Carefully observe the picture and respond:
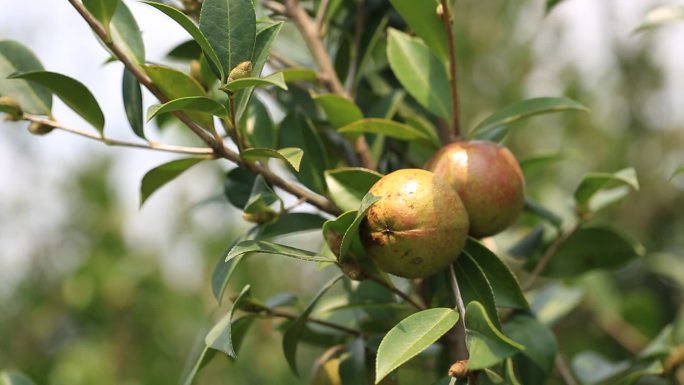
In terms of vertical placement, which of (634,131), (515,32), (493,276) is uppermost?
(493,276)

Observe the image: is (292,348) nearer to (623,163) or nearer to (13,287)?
(623,163)

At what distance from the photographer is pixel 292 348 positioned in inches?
39.7

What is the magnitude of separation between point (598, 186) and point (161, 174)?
0.63 m

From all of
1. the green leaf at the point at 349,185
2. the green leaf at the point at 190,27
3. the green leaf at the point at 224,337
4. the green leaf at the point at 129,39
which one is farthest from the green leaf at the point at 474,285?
the green leaf at the point at 129,39

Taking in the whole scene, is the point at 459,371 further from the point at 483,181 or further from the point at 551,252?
the point at 551,252

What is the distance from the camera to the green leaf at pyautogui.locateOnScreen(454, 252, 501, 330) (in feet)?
2.66

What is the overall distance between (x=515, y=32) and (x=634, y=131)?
70 centimetres

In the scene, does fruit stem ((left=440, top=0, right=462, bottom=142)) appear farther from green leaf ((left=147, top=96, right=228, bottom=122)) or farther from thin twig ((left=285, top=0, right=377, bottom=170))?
green leaf ((left=147, top=96, right=228, bottom=122))

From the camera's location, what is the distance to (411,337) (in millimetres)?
720

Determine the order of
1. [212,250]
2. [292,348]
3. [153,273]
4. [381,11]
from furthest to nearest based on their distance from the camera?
[212,250]
[153,273]
[381,11]
[292,348]

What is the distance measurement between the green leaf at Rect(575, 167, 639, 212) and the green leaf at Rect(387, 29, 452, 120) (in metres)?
0.24

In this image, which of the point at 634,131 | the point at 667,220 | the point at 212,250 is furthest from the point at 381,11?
the point at 667,220

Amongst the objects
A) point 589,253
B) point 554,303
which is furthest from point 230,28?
point 554,303

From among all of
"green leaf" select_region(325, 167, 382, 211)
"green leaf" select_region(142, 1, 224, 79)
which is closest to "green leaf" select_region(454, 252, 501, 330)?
"green leaf" select_region(325, 167, 382, 211)
